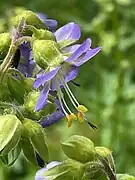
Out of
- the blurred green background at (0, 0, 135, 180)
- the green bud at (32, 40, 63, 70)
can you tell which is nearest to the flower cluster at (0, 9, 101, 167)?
the green bud at (32, 40, 63, 70)

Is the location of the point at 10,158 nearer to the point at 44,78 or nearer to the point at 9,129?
the point at 9,129

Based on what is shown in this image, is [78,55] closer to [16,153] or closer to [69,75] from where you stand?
[69,75]

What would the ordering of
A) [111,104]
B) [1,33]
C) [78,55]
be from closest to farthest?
[78,55] → [1,33] → [111,104]

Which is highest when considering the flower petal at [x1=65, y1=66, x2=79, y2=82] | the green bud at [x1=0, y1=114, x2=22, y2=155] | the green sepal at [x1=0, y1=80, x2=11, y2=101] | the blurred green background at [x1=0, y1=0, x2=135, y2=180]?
the flower petal at [x1=65, y1=66, x2=79, y2=82]

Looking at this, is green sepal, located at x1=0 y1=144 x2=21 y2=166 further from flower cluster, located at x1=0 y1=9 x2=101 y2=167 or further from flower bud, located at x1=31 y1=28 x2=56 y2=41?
flower bud, located at x1=31 y1=28 x2=56 y2=41

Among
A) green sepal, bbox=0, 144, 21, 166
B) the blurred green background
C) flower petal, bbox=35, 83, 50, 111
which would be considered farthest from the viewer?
the blurred green background

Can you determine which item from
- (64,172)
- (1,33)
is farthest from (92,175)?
(1,33)
